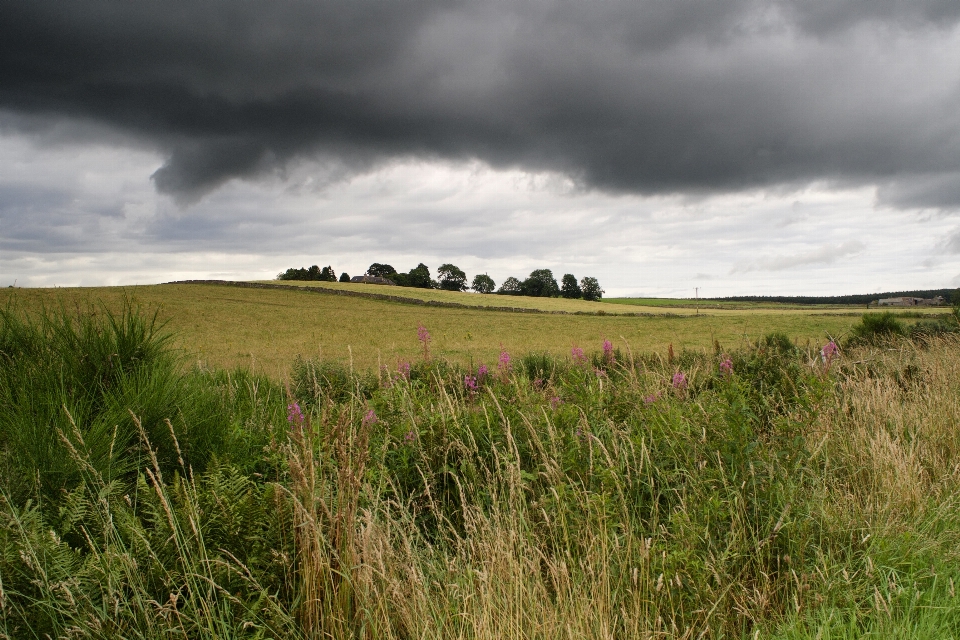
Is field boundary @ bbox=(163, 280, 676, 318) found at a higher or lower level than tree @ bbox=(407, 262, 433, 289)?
lower

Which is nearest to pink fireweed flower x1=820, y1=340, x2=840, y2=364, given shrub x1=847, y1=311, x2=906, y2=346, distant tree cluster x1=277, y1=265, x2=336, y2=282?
shrub x1=847, y1=311, x2=906, y2=346

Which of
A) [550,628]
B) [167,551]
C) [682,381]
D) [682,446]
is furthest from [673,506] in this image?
[167,551]

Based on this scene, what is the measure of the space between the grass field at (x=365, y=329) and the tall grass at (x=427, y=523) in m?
14.4

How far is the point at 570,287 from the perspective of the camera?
120 metres

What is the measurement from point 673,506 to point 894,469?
6.67 feet

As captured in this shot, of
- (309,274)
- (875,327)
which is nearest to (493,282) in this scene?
(309,274)

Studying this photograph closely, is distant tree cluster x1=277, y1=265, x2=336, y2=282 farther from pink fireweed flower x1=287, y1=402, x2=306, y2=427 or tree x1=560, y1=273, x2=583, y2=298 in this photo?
pink fireweed flower x1=287, y1=402, x2=306, y2=427

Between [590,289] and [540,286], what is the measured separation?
1068cm

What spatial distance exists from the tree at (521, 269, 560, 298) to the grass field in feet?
216

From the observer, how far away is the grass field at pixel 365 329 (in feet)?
81.4

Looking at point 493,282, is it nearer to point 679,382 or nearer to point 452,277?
point 452,277

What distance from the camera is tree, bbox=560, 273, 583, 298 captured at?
393 feet

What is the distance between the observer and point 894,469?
471 cm

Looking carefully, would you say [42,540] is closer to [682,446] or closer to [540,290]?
[682,446]
